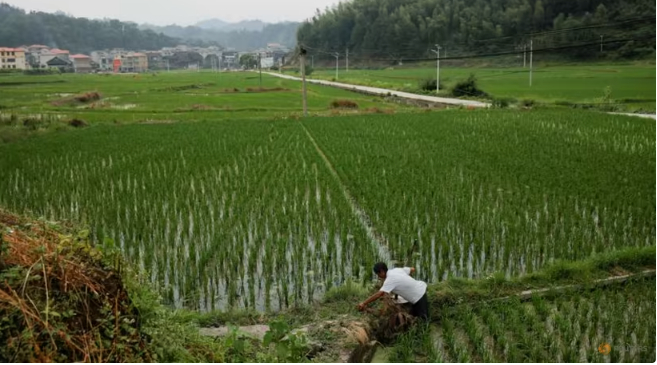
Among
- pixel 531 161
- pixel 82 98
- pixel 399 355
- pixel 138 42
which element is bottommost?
pixel 399 355

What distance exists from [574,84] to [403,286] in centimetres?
3656

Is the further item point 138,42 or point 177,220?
point 138,42

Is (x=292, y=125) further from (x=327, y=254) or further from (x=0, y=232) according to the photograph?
(x=0, y=232)

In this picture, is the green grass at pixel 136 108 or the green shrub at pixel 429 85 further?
the green shrub at pixel 429 85

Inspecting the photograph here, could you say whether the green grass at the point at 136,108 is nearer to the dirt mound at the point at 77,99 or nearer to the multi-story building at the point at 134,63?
the dirt mound at the point at 77,99

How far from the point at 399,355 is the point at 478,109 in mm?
23793

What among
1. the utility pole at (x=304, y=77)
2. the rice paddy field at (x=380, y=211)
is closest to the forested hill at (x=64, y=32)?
the utility pole at (x=304, y=77)

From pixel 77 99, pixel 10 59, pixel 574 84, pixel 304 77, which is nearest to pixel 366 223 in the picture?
pixel 304 77

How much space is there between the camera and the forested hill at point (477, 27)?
4947 centimetres

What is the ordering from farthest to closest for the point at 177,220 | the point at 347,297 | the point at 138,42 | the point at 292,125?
1. the point at 138,42
2. the point at 292,125
3. the point at 177,220
4. the point at 347,297

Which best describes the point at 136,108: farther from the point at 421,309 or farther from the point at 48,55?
the point at 48,55

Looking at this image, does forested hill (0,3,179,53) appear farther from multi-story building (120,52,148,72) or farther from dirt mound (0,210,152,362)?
dirt mound (0,210,152,362)

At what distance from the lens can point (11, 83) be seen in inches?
1716

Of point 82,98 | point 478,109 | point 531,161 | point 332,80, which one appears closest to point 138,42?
point 332,80
